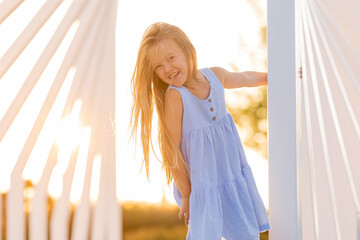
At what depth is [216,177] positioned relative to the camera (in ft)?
4.71

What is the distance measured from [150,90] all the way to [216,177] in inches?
14.2

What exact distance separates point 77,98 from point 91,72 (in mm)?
68

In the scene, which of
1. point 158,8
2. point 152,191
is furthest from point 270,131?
point 152,191

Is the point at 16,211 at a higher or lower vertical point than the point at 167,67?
lower

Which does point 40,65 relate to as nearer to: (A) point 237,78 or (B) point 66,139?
(B) point 66,139

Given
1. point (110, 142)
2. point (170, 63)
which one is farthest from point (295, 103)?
point (110, 142)

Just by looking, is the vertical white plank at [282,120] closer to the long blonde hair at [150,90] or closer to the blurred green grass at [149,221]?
the long blonde hair at [150,90]

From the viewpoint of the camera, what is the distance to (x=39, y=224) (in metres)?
1.02

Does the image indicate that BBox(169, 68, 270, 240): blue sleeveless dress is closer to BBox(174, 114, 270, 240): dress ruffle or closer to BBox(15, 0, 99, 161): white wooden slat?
BBox(174, 114, 270, 240): dress ruffle

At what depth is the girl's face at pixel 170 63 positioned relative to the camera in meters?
1.40

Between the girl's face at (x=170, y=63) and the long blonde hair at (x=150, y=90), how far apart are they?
0.02 metres

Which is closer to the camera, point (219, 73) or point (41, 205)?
point (41, 205)

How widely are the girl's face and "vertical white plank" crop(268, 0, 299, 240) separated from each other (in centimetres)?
28

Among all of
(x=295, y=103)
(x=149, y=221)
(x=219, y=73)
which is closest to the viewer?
(x=295, y=103)
